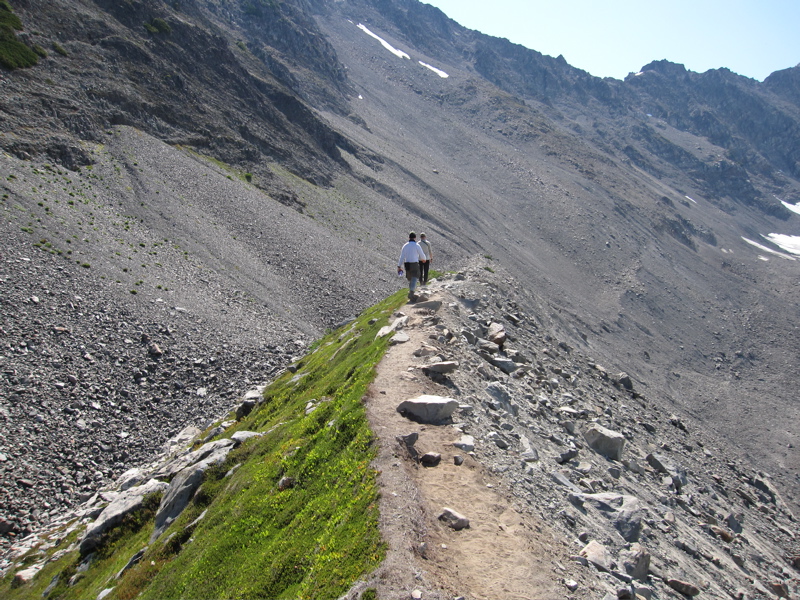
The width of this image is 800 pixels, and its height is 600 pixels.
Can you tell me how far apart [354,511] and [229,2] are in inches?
6106

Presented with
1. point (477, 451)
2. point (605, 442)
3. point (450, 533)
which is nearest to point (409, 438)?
point (477, 451)

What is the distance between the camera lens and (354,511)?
30.6 feet

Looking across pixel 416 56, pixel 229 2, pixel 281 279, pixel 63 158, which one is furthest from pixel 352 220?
pixel 416 56

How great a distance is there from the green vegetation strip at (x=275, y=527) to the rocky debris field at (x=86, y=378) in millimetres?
5016

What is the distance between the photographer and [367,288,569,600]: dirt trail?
7.85 metres

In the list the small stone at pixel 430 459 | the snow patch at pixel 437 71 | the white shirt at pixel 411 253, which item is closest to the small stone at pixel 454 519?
the small stone at pixel 430 459

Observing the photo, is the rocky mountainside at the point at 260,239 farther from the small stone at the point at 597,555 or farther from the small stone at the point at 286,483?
the small stone at the point at 597,555

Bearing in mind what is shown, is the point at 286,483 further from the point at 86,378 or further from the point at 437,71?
the point at 437,71

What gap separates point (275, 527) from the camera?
10672 mm

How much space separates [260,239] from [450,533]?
159 ft

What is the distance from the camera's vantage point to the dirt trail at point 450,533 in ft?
25.8

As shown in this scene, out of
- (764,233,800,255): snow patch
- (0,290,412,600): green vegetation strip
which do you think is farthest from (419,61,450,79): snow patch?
(0,290,412,600): green vegetation strip

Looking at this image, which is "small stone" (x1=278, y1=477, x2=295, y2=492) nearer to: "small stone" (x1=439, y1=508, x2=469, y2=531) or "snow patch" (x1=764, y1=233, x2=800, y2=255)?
"small stone" (x1=439, y1=508, x2=469, y2=531)

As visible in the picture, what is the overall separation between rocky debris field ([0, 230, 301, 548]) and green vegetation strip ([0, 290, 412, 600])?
5.02 metres
